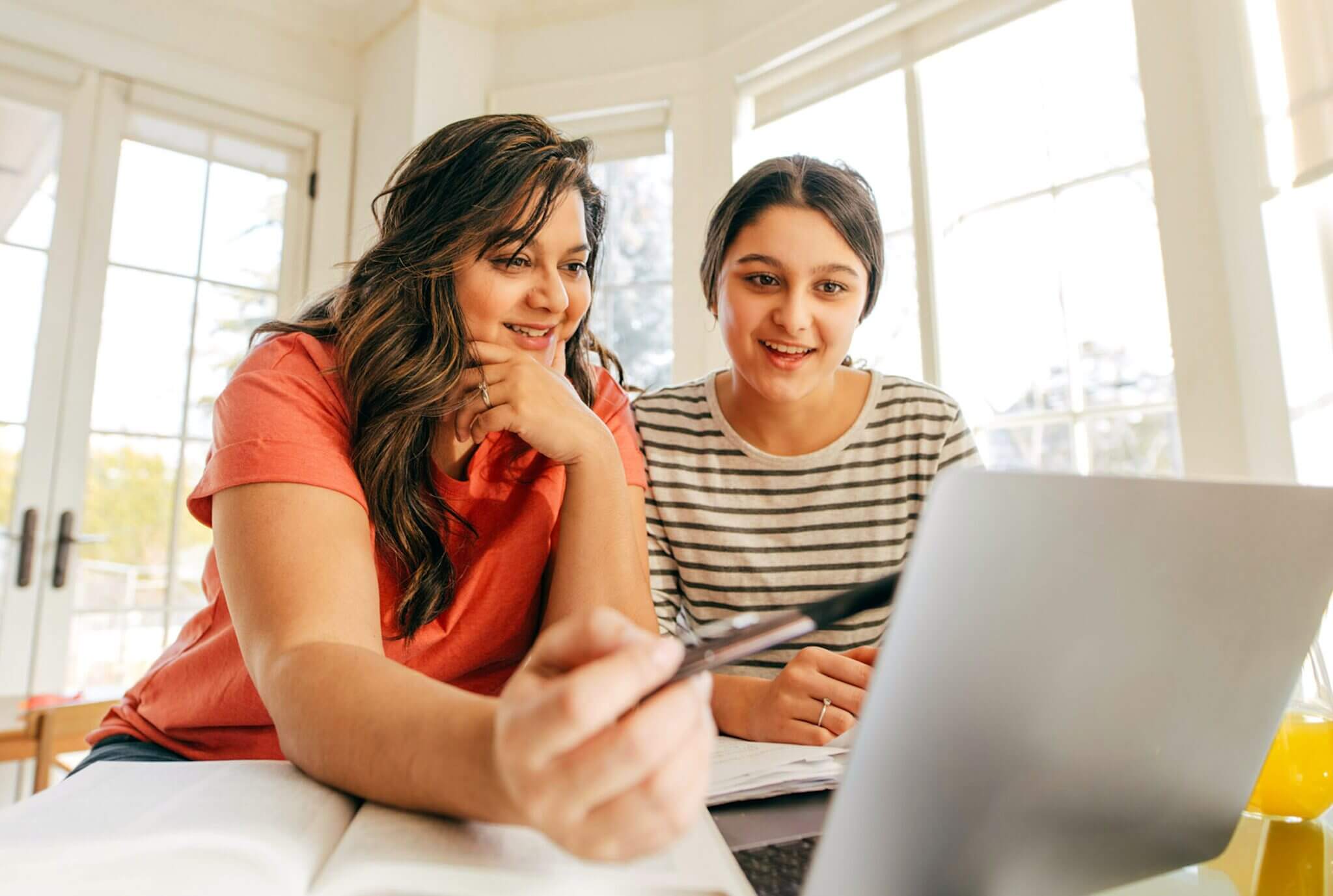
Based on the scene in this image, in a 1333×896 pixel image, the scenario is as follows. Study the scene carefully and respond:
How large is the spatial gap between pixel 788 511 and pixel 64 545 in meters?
2.49

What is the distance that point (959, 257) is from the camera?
2.40m

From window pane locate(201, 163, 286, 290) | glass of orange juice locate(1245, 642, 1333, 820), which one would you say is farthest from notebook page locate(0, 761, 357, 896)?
window pane locate(201, 163, 286, 290)

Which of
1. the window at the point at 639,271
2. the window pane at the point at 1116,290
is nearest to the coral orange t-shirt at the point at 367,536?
the window pane at the point at 1116,290

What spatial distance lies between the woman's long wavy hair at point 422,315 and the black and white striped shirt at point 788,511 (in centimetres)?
36

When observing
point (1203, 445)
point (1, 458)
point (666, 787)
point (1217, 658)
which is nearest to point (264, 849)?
point (666, 787)

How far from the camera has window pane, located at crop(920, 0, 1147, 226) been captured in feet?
6.75

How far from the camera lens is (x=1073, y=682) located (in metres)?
0.39

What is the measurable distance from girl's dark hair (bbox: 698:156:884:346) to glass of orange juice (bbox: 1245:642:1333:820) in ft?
2.67

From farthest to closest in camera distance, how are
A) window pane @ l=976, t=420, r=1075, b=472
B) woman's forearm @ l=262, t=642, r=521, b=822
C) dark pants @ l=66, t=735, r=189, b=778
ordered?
window pane @ l=976, t=420, r=1075, b=472 → dark pants @ l=66, t=735, r=189, b=778 → woman's forearm @ l=262, t=642, r=521, b=822

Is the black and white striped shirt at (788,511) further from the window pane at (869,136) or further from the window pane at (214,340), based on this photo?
the window pane at (214,340)

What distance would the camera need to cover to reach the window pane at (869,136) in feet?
8.26

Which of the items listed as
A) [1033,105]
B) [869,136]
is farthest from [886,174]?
[1033,105]

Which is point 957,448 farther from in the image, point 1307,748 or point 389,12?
point 389,12

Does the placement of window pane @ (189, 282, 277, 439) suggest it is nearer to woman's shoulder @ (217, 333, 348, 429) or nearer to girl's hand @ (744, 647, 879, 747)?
woman's shoulder @ (217, 333, 348, 429)
